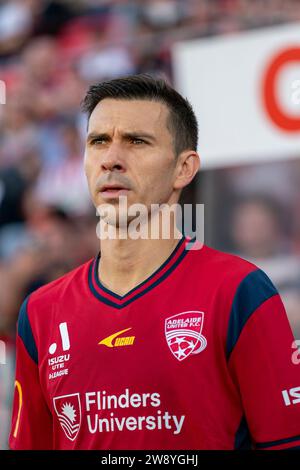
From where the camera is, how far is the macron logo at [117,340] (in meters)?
2.61

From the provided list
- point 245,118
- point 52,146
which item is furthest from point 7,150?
point 245,118

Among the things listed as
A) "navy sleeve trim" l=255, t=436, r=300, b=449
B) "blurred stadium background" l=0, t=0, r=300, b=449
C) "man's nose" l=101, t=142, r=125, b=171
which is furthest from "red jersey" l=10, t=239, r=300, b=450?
"blurred stadium background" l=0, t=0, r=300, b=449

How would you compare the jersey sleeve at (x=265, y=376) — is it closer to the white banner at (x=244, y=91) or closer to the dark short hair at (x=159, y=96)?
the dark short hair at (x=159, y=96)

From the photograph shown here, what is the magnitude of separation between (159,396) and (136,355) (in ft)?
0.49

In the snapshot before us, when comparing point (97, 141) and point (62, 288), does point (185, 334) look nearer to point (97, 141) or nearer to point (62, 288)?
point (62, 288)

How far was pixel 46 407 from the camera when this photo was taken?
2896 millimetres

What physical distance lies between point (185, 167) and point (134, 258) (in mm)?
354

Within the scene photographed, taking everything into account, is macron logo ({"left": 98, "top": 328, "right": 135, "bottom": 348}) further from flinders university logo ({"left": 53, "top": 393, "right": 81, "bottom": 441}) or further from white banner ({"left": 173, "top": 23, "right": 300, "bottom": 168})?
white banner ({"left": 173, "top": 23, "right": 300, "bottom": 168})

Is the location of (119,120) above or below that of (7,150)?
below

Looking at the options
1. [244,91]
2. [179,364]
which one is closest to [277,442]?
[179,364]

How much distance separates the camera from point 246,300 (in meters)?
2.55

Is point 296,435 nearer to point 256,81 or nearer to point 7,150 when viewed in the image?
point 256,81

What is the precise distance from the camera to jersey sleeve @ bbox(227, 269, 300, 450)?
2.48m

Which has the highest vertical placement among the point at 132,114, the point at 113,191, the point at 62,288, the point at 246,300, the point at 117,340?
the point at 132,114
